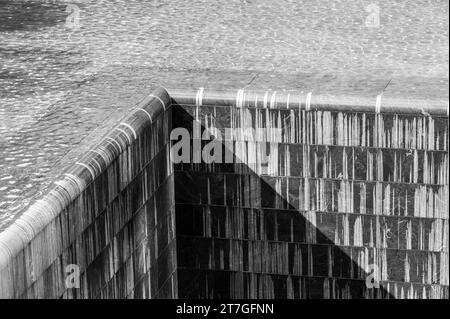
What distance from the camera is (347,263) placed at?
30.8 ft

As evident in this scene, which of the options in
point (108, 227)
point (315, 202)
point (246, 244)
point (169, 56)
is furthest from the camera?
point (169, 56)

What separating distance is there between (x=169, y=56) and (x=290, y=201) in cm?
177

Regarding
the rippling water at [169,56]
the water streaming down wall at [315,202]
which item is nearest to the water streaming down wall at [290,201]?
the water streaming down wall at [315,202]

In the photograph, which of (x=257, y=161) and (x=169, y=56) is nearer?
(x=257, y=161)

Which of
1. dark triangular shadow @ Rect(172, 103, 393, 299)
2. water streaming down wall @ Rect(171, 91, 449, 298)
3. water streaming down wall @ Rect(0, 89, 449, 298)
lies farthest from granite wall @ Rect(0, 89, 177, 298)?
water streaming down wall @ Rect(171, 91, 449, 298)

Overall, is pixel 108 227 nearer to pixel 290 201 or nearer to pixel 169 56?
pixel 290 201

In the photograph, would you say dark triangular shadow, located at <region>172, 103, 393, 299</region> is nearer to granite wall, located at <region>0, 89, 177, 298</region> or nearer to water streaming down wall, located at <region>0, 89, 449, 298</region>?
water streaming down wall, located at <region>0, 89, 449, 298</region>

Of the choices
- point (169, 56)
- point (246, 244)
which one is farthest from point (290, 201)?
point (169, 56)

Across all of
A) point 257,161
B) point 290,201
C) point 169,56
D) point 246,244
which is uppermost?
point 169,56

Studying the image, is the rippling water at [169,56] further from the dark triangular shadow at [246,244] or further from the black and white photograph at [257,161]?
the dark triangular shadow at [246,244]

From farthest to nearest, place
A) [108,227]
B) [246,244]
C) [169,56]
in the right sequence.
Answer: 1. [169,56]
2. [246,244]
3. [108,227]

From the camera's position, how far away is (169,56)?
1037 centimetres

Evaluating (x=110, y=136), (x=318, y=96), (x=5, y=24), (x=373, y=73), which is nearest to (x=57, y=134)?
(x=110, y=136)
